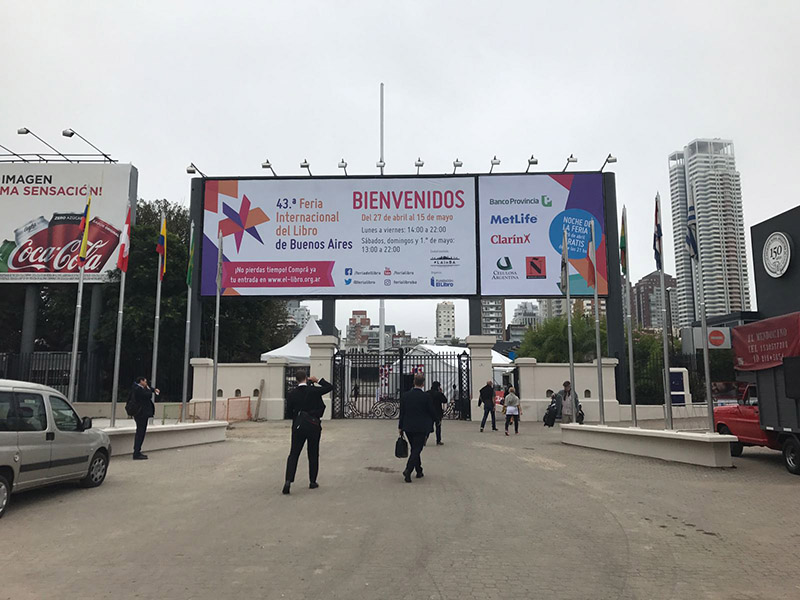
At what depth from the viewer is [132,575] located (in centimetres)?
531

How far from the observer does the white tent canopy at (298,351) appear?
26189 millimetres

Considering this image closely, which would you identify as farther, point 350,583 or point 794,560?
point 794,560

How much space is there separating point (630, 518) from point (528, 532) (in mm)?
1581

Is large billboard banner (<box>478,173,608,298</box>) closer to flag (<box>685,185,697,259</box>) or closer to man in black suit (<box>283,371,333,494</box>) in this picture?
flag (<box>685,185,697,259</box>)

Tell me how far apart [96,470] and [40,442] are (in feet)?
5.56

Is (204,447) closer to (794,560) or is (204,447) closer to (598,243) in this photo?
(794,560)

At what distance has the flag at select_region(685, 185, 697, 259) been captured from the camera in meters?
13.2

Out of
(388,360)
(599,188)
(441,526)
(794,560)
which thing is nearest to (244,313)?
(388,360)

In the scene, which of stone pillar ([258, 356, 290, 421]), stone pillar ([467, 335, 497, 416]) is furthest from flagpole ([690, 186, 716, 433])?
stone pillar ([258, 356, 290, 421])

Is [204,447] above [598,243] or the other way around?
the other way around

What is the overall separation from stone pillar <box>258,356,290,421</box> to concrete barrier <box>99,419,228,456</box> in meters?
6.63

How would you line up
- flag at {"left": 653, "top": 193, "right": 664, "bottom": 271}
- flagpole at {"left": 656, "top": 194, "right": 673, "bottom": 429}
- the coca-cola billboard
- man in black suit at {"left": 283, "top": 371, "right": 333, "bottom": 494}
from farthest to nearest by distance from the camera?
the coca-cola billboard
flag at {"left": 653, "top": 193, "right": 664, "bottom": 271}
flagpole at {"left": 656, "top": 194, "right": 673, "bottom": 429}
man in black suit at {"left": 283, "top": 371, "right": 333, "bottom": 494}

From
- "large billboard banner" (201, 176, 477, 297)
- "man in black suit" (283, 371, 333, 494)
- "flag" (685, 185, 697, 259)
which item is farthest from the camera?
"large billboard banner" (201, 176, 477, 297)

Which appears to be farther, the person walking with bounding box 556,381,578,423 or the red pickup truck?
the person walking with bounding box 556,381,578,423
